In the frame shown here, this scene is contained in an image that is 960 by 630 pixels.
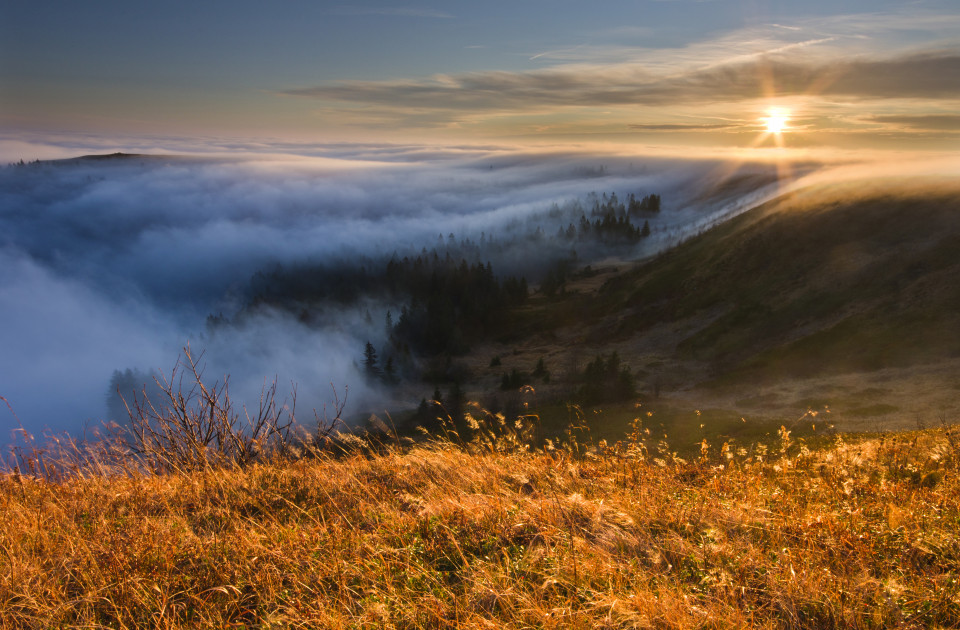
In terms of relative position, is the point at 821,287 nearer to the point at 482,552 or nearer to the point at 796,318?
the point at 796,318

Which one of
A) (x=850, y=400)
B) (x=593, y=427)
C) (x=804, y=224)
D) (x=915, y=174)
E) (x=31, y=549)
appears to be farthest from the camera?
(x=915, y=174)

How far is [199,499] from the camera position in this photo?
5340 mm

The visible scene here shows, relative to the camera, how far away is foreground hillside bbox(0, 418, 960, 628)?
10.2ft

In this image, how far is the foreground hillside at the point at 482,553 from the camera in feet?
10.2

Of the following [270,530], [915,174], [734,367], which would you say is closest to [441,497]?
[270,530]

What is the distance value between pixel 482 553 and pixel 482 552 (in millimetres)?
14

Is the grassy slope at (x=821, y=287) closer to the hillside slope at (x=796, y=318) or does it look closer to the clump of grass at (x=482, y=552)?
the hillside slope at (x=796, y=318)

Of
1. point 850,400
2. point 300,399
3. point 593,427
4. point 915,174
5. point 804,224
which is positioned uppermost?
point 915,174

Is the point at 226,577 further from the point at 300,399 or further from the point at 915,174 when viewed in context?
the point at 300,399

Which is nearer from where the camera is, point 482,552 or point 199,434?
point 482,552

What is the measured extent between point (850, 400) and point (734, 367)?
23.0 m

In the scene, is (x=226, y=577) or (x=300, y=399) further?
(x=300, y=399)

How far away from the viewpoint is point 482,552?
3982mm

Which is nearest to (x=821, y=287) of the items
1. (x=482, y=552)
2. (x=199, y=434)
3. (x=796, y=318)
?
(x=796, y=318)
